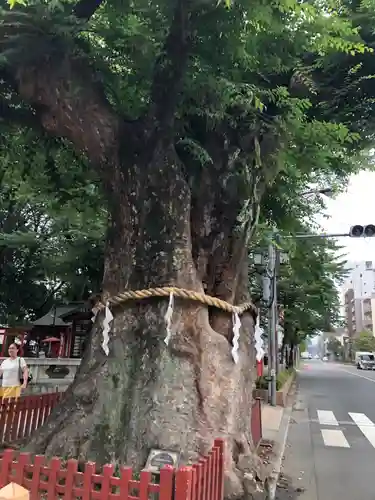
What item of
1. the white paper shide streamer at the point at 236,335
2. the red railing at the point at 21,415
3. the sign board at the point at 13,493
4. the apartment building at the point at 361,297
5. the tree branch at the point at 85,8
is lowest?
the red railing at the point at 21,415

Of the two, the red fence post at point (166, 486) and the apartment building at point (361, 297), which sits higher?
the apartment building at point (361, 297)

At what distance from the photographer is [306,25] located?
6078 mm

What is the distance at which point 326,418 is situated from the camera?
46.0ft

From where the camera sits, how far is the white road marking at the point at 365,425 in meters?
11.2

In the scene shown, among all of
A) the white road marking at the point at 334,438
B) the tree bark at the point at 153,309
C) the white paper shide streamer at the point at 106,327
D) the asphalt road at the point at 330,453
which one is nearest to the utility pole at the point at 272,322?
the asphalt road at the point at 330,453

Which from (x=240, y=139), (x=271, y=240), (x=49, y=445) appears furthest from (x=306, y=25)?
(x=271, y=240)

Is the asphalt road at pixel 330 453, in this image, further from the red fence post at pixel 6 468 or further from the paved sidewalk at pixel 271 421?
the red fence post at pixel 6 468

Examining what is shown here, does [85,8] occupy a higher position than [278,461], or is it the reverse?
[85,8]

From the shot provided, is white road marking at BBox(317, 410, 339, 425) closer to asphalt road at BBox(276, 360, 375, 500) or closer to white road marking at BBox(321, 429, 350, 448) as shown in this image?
asphalt road at BBox(276, 360, 375, 500)

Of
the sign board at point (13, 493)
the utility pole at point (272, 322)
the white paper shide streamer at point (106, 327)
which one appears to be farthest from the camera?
the utility pole at point (272, 322)

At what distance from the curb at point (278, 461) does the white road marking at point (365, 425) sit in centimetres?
187

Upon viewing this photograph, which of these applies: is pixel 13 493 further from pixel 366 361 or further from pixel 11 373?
pixel 366 361

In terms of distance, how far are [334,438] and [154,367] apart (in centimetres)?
736

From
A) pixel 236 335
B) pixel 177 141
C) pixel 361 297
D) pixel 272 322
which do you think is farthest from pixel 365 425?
pixel 361 297
